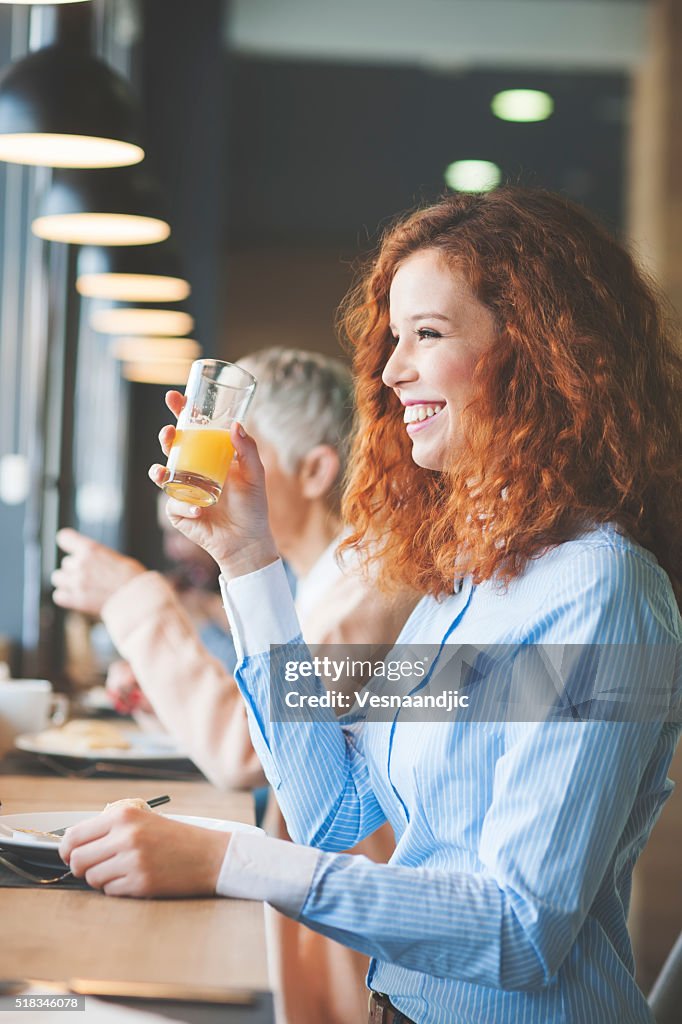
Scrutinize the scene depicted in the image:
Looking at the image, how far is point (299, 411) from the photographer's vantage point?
1.83 m

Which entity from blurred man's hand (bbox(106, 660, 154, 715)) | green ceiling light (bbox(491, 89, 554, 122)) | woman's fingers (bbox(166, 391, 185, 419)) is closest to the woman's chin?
woman's fingers (bbox(166, 391, 185, 419))

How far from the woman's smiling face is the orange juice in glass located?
0.16 meters

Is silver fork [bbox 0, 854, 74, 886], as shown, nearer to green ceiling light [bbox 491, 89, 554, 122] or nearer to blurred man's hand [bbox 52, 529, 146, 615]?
blurred man's hand [bbox 52, 529, 146, 615]

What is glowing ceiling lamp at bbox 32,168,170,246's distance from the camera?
78.5 inches

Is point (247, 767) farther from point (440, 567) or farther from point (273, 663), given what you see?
point (440, 567)

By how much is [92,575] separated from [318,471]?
0.41 m

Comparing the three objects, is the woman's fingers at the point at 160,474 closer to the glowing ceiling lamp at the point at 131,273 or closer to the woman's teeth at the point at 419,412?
the woman's teeth at the point at 419,412

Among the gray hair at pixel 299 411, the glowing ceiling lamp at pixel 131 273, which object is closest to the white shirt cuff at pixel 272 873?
the gray hair at pixel 299 411

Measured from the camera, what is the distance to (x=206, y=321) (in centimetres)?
537

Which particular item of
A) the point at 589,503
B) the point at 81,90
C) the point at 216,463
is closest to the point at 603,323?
the point at 589,503

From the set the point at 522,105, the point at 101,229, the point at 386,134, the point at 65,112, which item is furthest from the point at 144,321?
the point at 522,105

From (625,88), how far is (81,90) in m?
5.26

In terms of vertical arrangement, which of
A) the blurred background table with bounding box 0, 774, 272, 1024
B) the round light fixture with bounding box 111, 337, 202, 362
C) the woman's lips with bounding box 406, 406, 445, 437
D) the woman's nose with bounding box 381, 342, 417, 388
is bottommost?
the blurred background table with bounding box 0, 774, 272, 1024

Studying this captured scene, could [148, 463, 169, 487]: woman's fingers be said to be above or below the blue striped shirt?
above
